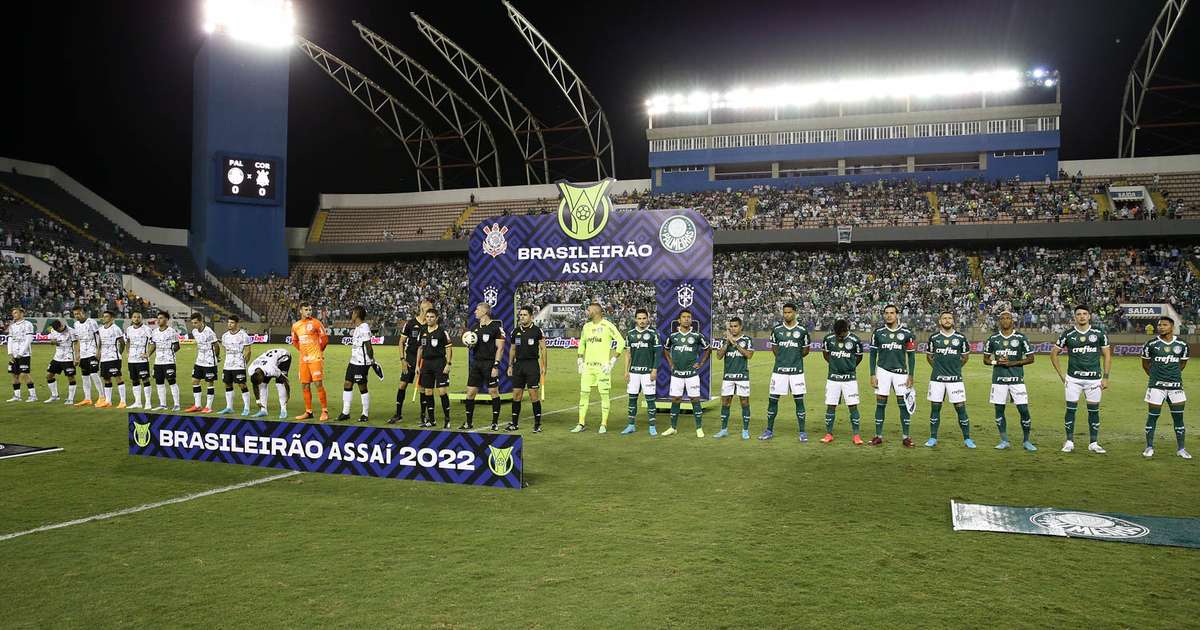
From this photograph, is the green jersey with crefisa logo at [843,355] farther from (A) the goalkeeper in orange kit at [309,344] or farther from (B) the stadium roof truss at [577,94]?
(B) the stadium roof truss at [577,94]

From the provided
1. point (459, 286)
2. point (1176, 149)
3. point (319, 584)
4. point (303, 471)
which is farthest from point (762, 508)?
point (1176, 149)

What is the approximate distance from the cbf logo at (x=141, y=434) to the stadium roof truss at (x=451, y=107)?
40.8m

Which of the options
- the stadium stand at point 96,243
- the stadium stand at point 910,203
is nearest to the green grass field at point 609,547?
the stadium stand at point 910,203

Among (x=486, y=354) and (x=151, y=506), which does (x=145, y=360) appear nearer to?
(x=486, y=354)

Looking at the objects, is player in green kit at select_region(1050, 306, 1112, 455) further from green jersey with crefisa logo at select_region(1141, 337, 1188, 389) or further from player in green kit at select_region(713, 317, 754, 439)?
player in green kit at select_region(713, 317, 754, 439)

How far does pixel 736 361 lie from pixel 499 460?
5419mm

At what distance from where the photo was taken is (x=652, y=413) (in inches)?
561

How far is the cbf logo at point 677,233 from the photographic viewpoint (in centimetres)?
1675

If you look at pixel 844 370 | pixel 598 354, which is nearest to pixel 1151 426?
pixel 844 370

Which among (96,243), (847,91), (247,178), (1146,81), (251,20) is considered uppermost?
(251,20)

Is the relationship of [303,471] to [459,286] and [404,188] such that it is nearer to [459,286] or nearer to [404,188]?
[459,286]

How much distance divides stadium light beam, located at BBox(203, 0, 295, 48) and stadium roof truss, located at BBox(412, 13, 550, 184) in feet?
32.6

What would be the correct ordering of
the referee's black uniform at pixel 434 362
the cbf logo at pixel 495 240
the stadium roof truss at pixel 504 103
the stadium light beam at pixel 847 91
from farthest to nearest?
the stadium light beam at pixel 847 91, the stadium roof truss at pixel 504 103, the cbf logo at pixel 495 240, the referee's black uniform at pixel 434 362

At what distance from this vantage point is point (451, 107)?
59500mm
